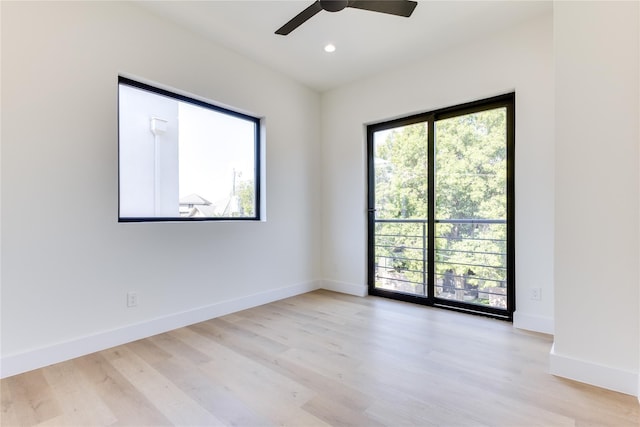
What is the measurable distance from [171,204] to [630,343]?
3.35m

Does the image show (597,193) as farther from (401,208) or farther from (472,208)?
(401,208)

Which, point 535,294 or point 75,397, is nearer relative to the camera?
point 75,397

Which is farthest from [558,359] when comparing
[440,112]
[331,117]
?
[331,117]

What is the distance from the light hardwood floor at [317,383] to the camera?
58.4 inches

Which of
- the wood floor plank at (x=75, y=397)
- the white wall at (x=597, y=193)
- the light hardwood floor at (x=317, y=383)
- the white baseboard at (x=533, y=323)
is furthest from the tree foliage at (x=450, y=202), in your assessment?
the wood floor plank at (x=75, y=397)

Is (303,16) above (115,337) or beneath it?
above

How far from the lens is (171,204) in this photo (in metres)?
2.79

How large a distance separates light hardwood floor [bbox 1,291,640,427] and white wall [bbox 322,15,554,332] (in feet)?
2.27

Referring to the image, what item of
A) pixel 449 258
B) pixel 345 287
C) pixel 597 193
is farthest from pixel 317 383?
pixel 345 287

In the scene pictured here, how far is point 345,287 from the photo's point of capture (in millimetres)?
3959

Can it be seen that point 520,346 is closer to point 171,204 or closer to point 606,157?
point 606,157

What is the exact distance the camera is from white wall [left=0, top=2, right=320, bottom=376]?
193cm

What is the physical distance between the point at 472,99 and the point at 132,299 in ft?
11.5

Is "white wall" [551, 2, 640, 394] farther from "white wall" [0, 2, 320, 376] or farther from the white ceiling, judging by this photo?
"white wall" [0, 2, 320, 376]
